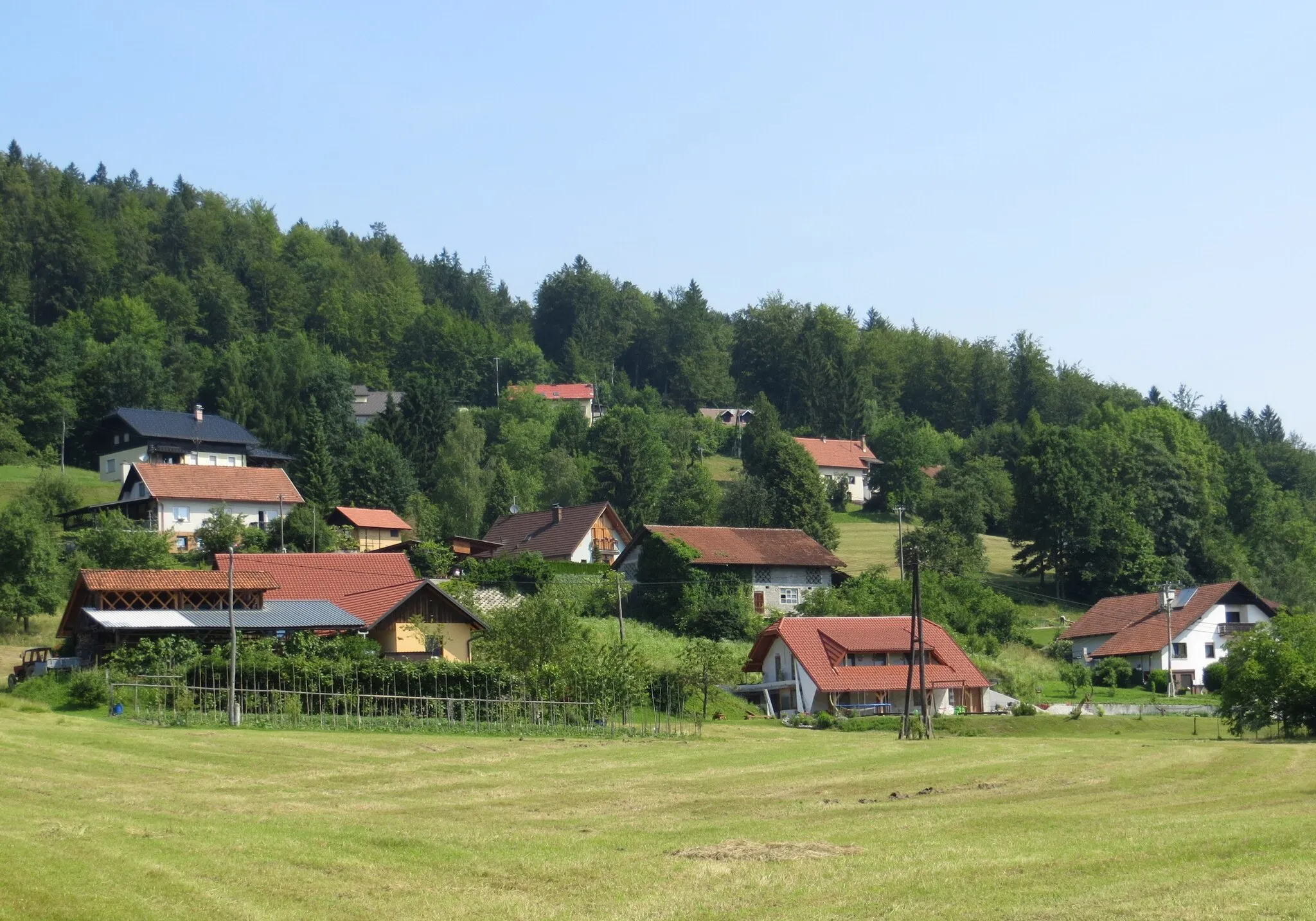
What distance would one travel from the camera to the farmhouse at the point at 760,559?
82125 millimetres

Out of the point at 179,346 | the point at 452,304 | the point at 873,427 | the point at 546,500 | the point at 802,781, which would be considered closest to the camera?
the point at 802,781

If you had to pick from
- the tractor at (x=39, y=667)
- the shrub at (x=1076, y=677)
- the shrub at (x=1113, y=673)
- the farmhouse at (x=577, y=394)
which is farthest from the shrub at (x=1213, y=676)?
the farmhouse at (x=577, y=394)

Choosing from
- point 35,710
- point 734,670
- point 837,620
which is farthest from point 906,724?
point 35,710

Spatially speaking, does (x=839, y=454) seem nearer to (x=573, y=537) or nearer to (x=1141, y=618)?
(x=573, y=537)

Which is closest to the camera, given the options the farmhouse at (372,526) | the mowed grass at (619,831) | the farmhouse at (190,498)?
the mowed grass at (619,831)

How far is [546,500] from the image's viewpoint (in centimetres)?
Result: 11725

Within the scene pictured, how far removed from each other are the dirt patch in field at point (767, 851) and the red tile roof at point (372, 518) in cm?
7615

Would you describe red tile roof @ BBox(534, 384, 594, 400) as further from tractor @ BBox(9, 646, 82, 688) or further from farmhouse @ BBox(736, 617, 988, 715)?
tractor @ BBox(9, 646, 82, 688)

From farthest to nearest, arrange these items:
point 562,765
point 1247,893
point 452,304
A: point 452,304
point 562,765
point 1247,893

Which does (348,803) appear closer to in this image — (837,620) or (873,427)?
(837,620)

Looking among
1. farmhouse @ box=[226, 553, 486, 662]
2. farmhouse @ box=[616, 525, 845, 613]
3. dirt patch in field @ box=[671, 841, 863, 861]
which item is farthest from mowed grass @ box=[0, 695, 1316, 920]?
farmhouse @ box=[616, 525, 845, 613]

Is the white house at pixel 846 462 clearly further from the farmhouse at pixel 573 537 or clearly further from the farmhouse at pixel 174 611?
the farmhouse at pixel 174 611

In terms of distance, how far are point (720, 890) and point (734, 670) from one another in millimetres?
45002

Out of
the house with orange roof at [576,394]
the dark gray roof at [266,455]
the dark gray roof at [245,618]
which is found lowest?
the dark gray roof at [245,618]
